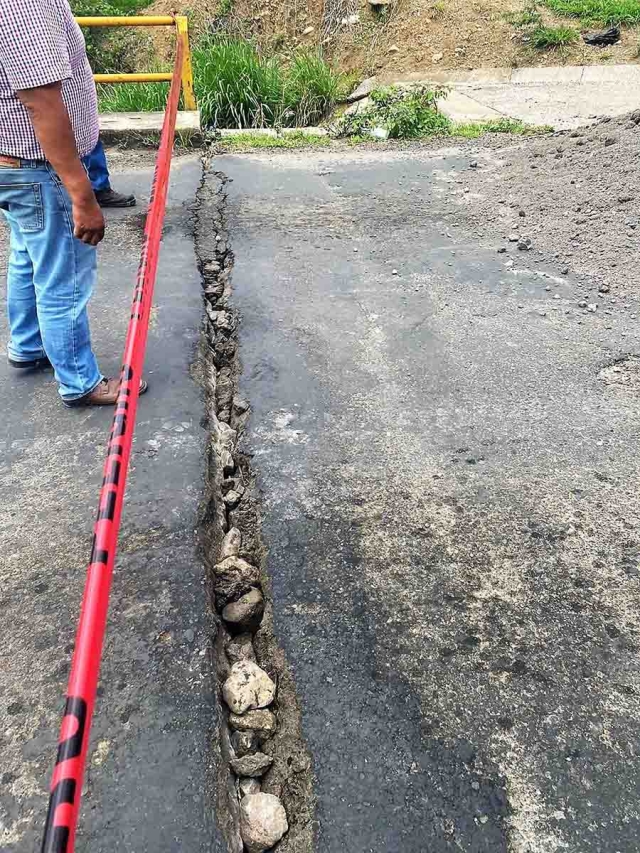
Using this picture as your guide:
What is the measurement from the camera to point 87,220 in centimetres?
224

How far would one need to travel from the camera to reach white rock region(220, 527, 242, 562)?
205cm

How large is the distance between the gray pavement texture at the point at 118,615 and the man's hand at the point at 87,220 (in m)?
0.68

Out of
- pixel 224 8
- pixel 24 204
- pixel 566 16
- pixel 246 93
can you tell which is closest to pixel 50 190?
pixel 24 204

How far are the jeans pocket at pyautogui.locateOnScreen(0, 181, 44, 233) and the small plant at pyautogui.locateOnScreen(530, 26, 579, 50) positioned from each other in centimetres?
937

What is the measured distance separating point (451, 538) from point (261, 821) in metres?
0.99

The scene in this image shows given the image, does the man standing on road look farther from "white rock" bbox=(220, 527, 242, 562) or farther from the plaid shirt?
"white rock" bbox=(220, 527, 242, 562)

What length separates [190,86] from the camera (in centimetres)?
650

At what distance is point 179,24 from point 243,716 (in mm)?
5864

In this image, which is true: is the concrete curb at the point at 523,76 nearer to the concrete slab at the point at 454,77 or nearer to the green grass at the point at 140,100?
the concrete slab at the point at 454,77

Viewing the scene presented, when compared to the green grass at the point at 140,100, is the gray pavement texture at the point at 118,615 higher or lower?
lower

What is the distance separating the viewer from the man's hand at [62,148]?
193 centimetres

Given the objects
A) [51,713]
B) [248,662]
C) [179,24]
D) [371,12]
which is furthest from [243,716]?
[371,12]

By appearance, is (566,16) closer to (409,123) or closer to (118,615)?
(409,123)

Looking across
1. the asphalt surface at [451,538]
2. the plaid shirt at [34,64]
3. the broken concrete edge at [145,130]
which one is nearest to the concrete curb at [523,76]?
the broken concrete edge at [145,130]
